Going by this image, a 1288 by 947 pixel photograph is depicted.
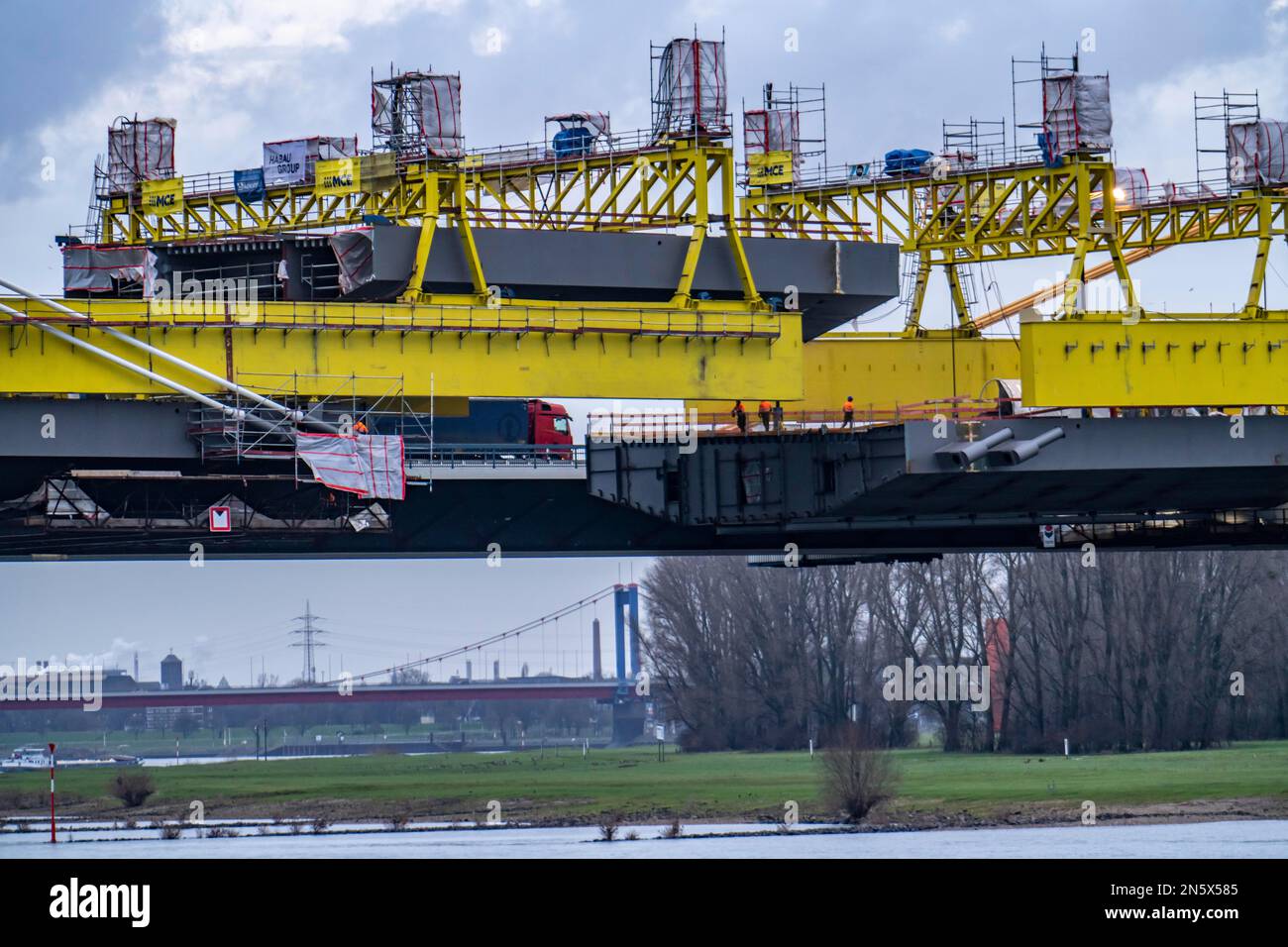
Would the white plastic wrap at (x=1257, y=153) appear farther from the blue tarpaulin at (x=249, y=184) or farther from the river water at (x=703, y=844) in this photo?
the blue tarpaulin at (x=249, y=184)

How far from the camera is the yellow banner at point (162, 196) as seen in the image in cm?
7238

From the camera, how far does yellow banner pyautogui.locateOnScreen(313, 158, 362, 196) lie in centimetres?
6381

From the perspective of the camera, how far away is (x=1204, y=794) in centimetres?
7025

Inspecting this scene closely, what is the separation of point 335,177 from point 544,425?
1511 cm

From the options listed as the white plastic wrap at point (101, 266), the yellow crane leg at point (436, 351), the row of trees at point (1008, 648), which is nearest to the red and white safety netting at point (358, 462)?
the yellow crane leg at point (436, 351)

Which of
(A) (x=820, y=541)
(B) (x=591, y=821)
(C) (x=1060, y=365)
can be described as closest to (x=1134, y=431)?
(C) (x=1060, y=365)

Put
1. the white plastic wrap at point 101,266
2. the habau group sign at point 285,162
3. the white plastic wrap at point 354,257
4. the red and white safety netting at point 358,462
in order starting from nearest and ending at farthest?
1. the red and white safety netting at point 358,462
2. the white plastic wrap at point 354,257
3. the white plastic wrap at point 101,266
4. the habau group sign at point 285,162

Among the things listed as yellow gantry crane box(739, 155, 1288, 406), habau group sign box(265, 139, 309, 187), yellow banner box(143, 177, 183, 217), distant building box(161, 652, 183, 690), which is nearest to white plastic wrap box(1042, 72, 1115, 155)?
yellow gantry crane box(739, 155, 1288, 406)

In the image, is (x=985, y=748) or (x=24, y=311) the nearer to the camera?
(x=24, y=311)

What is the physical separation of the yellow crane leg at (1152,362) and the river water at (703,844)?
14.8 m

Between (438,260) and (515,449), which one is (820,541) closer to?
(515,449)

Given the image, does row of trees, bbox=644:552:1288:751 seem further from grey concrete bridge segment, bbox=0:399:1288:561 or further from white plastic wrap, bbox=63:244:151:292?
white plastic wrap, bbox=63:244:151:292
